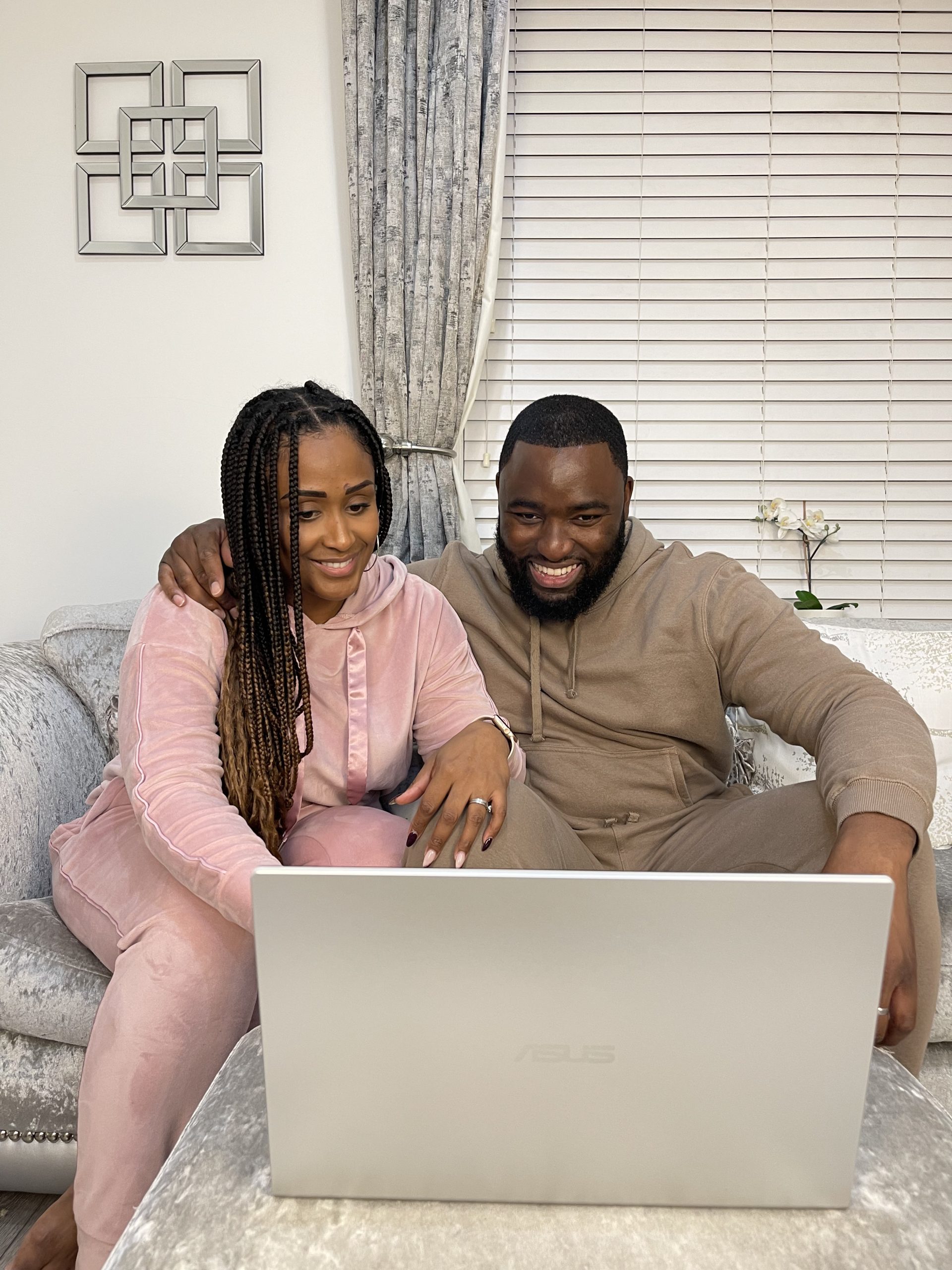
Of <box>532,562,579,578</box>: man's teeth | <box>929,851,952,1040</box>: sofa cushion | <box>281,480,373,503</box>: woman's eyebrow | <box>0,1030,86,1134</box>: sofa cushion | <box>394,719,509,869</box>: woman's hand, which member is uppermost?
<box>281,480,373,503</box>: woman's eyebrow

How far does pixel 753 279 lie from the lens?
2.46 metres

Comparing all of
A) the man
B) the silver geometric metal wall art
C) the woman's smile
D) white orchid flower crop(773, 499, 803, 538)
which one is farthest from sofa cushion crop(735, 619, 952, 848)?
the silver geometric metal wall art

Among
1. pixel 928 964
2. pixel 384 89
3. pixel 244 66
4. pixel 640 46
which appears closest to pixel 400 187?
pixel 384 89

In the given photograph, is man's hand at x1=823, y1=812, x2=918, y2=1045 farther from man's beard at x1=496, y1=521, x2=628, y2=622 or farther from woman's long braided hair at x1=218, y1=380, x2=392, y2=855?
woman's long braided hair at x1=218, y1=380, x2=392, y2=855

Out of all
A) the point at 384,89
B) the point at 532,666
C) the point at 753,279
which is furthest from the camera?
the point at 753,279

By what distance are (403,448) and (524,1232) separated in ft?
6.39

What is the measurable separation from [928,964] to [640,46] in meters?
2.23

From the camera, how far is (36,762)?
166 cm

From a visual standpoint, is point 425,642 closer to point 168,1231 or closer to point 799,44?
point 168,1231

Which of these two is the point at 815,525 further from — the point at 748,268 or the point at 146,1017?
the point at 146,1017

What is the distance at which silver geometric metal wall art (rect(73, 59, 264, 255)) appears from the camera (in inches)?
91.4

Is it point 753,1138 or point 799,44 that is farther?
point 799,44

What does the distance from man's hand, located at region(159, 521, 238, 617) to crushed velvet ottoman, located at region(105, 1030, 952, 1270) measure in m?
0.76

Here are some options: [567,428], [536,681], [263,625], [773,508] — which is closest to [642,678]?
[536,681]
